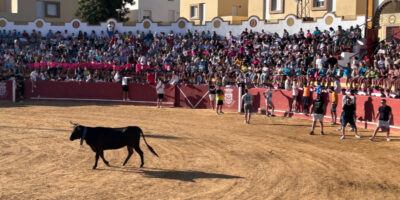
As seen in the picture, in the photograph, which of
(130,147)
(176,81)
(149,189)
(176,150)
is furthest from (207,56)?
(149,189)

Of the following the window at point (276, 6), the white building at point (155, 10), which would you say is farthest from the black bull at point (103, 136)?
the white building at point (155, 10)

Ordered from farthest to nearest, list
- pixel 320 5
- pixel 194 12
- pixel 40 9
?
pixel 40 9 < pixel 194 12 < pixel 320 5

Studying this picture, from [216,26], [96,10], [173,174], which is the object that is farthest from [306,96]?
[96,10]

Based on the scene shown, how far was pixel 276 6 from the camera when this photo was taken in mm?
37906

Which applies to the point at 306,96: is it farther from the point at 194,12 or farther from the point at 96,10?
the point at 96,10

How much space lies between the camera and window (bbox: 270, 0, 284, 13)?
3731cm

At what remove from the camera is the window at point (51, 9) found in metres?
47.7

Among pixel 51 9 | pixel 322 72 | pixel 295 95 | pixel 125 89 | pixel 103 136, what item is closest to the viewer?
pixel 103 136

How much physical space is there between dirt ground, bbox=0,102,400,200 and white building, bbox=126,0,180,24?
97.4ft

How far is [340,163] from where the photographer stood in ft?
44.4

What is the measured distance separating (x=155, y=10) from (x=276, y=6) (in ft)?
51.4

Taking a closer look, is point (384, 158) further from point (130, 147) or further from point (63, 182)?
point (63, 182)

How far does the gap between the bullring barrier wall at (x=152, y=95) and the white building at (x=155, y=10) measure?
66.5ft

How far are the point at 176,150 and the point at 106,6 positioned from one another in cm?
3436
